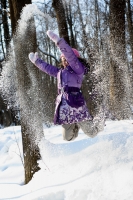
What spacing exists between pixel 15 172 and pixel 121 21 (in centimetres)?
454

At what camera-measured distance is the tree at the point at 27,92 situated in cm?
402

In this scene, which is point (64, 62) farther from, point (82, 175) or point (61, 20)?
point (61, 20)

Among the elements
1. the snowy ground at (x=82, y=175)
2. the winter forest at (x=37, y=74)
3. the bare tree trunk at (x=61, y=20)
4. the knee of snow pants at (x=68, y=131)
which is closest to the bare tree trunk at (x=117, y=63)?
the winter forest at (x=37, y=74)

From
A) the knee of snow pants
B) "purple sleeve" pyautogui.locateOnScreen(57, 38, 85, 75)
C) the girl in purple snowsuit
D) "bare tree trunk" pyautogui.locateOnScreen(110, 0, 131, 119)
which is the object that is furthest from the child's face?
"bare tree trunk" pyautogui.locateOnScreen(110, 0, 131, 119)

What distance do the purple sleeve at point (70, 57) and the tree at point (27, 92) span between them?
2.52 feet

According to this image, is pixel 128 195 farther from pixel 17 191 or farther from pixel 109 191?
pixel 17 191

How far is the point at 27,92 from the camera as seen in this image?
4.04 m

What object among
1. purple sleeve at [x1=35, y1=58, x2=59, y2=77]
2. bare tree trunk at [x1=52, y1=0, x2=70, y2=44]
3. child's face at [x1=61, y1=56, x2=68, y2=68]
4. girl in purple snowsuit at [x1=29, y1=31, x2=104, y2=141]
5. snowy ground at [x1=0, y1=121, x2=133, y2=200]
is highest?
bare tree trunk at [x1=52, y1=0, x2=70, y2=44]

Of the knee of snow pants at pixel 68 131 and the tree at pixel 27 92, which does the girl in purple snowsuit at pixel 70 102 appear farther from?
the tree at pixel 27 92

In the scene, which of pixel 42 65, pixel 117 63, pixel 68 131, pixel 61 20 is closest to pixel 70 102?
pixel 68 131

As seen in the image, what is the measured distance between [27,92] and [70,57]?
949mm

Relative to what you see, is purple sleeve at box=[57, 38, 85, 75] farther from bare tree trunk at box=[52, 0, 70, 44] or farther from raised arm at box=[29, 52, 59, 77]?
bare tree trunk at box=[52, 0, 70, 44]

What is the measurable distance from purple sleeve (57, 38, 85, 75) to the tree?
77cm

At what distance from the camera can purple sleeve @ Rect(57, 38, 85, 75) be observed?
10.9 ft
